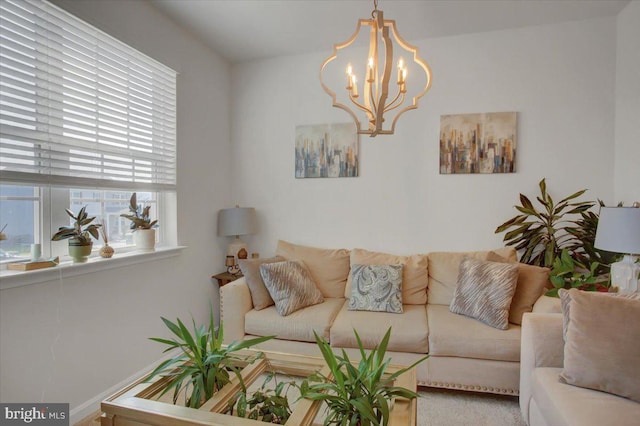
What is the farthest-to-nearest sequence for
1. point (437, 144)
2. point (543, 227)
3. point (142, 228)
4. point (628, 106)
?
point (437, 144)
point (543, 227)
point (628, 106)
point (142, 228)

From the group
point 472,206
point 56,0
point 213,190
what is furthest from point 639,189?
point 56,0

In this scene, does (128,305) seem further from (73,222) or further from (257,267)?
(257,267)

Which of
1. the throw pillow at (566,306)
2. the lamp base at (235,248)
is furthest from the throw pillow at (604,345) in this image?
the lamp base at (235,248)

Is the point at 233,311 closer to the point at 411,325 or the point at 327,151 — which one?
the point at 411,325

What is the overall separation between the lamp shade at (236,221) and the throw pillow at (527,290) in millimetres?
2365

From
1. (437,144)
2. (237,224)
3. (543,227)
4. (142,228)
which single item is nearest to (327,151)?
(437,144)

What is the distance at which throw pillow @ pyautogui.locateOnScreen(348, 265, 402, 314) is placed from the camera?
2609 mm

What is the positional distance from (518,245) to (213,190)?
2.91 meters

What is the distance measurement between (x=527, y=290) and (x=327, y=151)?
2.10 meters

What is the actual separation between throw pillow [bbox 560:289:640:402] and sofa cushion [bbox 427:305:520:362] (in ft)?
1.85

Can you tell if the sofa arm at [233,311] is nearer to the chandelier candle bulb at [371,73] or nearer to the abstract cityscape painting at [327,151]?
the abstract cityscape painting at [327,151]

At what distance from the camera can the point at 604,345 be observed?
1.49 metres

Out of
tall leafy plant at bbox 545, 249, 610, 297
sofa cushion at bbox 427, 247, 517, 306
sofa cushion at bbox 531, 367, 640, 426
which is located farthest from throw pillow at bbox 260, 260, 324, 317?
tall leafy plant at bbox 545, 249, 610, 297

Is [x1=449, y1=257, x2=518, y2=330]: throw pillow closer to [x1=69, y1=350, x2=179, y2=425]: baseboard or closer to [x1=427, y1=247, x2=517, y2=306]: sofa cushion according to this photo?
[x1=427, y1=247, x2=517, y2=306]: sofa cushion
